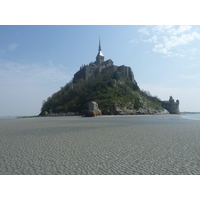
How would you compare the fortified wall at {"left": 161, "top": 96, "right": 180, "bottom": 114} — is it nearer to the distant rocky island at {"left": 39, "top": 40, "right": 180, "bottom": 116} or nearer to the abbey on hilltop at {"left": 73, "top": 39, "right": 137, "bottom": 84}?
the distant rocky island at {"left": 39, "top": 40, "right": 180, "bottom": 116}

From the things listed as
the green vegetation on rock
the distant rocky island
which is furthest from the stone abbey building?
the green vegetation on rock

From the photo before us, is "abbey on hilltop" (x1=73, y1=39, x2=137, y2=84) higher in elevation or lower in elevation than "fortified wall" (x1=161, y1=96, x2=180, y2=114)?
higher

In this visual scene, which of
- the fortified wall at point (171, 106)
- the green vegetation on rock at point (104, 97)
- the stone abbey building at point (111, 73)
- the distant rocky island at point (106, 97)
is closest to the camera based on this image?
the distant rocky island at point (106, 97)

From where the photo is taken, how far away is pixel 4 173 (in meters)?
4.97

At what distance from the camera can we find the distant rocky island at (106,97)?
74688mm

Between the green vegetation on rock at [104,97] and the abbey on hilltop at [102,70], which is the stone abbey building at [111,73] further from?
the green vegetation on rock at [104,97]

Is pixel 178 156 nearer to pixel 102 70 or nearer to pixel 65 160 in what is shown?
pixel 65 160

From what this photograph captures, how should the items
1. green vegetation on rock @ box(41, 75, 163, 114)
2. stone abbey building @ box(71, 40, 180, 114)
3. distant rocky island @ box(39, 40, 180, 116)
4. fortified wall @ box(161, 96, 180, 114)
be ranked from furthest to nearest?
fortified wall @ box(161, 96, 180, 114)
stone abbey building @ box(71, 40, 180, 114)
green vegetation on rock @ box(41, 75, 163, 114)
distant rocky island @ box(39, 40, 180, 116)

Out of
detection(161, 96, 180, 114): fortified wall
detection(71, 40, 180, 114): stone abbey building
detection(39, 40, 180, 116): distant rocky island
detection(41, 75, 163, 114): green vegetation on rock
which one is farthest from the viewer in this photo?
detection(161, 96, 180, 114): fortified wall

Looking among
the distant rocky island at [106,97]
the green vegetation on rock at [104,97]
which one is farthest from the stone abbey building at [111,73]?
the green vegetation on rock at [104,97]

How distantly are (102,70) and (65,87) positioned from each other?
37.3 m

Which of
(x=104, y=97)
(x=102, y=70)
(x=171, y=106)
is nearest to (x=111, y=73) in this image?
(x=102, y=70)

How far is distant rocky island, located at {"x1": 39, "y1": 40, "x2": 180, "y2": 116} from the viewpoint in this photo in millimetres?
74688

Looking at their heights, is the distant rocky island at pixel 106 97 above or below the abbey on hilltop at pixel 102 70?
below
